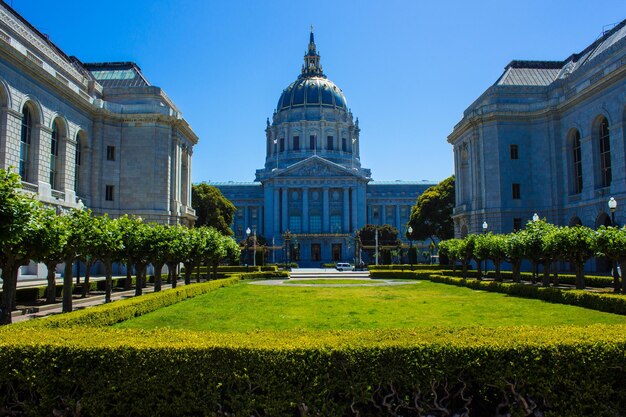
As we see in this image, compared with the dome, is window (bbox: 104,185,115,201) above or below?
below

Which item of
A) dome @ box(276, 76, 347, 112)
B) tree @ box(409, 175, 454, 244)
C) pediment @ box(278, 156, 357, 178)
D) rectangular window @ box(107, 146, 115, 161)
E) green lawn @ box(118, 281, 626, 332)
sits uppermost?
dome @ box(276, 76, 347, 112)

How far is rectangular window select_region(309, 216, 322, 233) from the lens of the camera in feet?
383

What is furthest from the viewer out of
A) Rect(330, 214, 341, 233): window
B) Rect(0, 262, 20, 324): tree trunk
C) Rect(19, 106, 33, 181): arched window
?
Rect(330, 214, 341, 233): window

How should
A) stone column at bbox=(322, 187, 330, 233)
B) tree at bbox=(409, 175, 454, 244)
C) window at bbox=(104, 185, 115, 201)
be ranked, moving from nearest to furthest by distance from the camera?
window at bbox=(104, 185, 115, 201) < tree at bbox=(409, 175, 454, 244) < stone column at bbox=(322, 187, 330, 233)

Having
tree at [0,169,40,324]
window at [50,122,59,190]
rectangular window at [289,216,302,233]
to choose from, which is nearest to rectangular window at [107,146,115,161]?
window at [50,122,59,190]

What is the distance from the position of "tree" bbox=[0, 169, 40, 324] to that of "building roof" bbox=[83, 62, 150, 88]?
149ft

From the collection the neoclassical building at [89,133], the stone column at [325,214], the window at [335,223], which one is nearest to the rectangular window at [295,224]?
the stone column at [325,214]

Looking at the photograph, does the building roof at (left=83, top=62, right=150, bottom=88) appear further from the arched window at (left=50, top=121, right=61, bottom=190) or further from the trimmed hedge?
the trimmed hedge

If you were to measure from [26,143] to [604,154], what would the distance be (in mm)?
47342

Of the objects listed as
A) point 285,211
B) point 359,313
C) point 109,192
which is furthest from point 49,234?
point 285,211

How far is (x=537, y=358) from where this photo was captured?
830 centimetres

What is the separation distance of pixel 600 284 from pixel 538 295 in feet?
25.9

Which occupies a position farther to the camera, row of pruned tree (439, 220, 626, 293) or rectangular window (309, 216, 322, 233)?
rectangular window (309, 216, 322, 233)

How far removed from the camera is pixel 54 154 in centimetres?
4584
